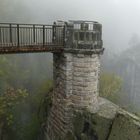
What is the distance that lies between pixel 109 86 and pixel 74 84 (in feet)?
51.2

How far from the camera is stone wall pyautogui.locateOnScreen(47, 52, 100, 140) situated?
16359 mm

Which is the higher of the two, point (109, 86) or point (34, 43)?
point (34, 43)

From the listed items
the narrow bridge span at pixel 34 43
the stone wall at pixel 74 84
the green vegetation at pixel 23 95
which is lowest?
the green vegetation at pixel 23 95

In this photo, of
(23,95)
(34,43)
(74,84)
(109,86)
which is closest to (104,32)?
(109,86)

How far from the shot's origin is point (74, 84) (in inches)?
654

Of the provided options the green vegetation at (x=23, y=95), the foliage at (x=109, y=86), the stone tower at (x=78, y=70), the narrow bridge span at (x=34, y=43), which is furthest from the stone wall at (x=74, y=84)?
the foliage at (x=109, y=86)

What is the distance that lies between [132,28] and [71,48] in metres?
66.8

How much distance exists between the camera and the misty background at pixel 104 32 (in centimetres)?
3691

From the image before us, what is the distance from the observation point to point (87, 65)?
16.3m

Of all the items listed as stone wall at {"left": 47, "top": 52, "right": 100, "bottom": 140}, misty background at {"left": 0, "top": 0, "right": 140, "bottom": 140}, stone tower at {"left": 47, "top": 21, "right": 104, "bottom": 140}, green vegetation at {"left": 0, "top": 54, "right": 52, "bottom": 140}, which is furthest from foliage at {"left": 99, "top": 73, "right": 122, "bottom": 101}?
stone tower at {"left": 47, "top": 21, "right": 104, "bottom": 140}

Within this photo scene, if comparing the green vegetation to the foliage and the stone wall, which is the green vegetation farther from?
the foliage

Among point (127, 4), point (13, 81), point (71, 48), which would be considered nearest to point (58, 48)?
point (71, 48)

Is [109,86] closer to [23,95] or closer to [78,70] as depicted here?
[23,95]

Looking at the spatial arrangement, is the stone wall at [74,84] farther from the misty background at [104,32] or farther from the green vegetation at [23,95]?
the misty background at [104,32]
